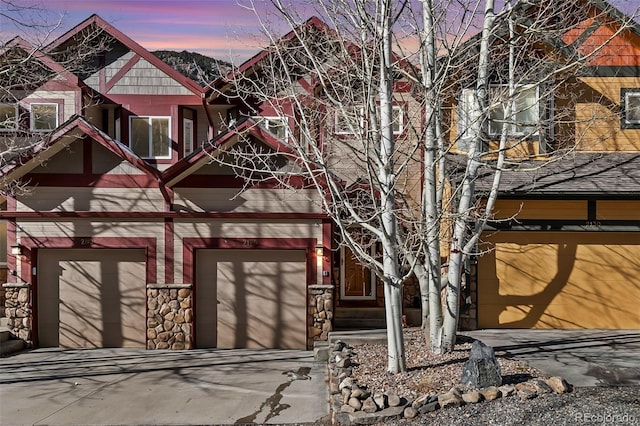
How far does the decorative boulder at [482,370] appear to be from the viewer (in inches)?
330

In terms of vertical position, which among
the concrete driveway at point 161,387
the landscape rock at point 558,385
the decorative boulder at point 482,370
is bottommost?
the concrete driveway at point 161,387

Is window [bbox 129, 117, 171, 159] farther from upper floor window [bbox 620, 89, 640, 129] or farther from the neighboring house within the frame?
upper floor window [bbox 620, 89, 640, 129]

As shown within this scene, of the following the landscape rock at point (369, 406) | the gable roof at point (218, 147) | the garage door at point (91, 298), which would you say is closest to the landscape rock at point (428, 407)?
the landscape rock at point (369, 406)

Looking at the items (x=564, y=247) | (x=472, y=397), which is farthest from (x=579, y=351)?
(x=472, y=397)

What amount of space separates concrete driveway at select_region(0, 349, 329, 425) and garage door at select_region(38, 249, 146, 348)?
46 cm

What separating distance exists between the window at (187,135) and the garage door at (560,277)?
322 inches

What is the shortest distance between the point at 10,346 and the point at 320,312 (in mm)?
6491

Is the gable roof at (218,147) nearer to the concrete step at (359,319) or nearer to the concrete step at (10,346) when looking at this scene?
the concrete step at (359,319)

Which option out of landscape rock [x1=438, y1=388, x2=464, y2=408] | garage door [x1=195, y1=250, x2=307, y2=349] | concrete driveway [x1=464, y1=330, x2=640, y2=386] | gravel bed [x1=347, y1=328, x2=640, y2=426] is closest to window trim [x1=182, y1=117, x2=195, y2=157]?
garage door [x1=195, y1=250, x2=307, y2=349]

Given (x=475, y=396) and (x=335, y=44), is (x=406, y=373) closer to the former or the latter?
(x=475, y=396)

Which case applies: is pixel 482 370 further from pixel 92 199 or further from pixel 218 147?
pixel 92 199

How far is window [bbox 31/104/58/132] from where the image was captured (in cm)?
1667

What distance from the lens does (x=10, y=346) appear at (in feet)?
45.0

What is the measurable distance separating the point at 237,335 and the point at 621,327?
8.35m
